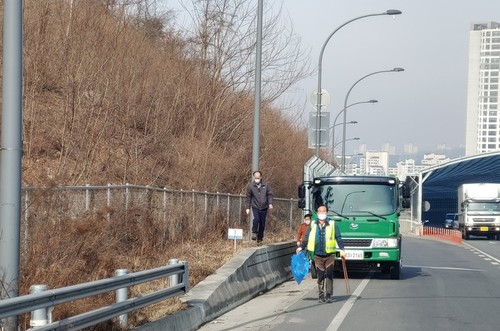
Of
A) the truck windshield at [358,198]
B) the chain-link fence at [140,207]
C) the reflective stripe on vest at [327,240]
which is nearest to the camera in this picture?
the chain-link fence at [140,207]

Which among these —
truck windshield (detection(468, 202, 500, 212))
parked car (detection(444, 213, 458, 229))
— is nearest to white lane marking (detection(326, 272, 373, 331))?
truck windshield (detection(468, 202, 500, 212))

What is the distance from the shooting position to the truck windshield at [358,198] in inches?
864

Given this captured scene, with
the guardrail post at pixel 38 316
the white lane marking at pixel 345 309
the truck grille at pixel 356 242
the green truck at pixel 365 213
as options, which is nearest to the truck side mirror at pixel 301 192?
the green truck at pixel 365 213

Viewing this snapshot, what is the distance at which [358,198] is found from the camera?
22.1m

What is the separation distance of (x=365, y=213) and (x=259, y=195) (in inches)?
97.9

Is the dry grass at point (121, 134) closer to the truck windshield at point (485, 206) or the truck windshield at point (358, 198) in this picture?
the truck windshield at point (358, 198)

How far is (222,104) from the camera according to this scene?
31.1m

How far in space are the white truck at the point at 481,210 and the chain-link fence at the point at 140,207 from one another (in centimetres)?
3113

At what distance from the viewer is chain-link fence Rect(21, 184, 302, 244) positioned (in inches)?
508

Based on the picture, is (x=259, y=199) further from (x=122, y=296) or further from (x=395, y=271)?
(x=122, y=296)

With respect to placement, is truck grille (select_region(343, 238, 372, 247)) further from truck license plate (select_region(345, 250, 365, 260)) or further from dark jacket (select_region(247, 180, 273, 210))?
dark jacket (select_region(247, 180, 273, 210))

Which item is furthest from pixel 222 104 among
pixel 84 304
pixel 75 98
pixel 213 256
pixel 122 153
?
pixel 84 304

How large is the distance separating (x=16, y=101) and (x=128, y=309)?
2655 millimetres

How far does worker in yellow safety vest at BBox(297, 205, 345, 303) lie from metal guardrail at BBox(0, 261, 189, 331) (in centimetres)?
434
